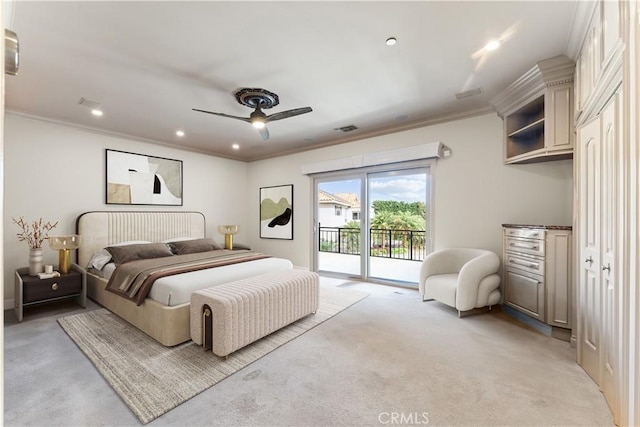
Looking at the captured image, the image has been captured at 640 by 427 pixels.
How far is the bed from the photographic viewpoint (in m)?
2.68

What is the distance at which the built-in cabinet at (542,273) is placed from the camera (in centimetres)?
273

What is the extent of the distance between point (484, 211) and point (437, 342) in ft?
6.65

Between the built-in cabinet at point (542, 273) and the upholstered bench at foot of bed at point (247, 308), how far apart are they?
246cm

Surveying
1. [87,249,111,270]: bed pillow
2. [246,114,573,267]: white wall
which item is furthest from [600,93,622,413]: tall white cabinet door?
[87,249,111,270]: bed pillow

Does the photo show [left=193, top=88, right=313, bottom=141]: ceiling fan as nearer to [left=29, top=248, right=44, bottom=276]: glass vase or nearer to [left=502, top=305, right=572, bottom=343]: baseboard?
[left=29, top=248, right=44, bottom=276]: glass vase

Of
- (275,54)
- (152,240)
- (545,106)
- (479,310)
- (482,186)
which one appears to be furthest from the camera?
(152,240)

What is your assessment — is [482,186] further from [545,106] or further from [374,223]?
[374,223]

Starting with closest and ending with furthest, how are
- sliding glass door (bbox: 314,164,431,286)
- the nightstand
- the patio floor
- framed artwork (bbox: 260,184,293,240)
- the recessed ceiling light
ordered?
1. the recessed ceiling light
2. the nightstand
3. sliding glass door (bbox: 314,164,431,286)
4. the patio floor
5. framed artwork (bbox: 260,184,293,240)

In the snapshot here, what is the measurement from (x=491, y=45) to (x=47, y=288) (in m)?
5.43

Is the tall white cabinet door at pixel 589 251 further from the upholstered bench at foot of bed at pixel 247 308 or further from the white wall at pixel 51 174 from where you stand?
the white wall at pixel 51 174

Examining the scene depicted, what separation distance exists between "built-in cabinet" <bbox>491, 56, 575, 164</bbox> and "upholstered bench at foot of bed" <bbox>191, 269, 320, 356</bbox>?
118 inches

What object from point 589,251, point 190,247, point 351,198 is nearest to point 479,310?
point 589,251

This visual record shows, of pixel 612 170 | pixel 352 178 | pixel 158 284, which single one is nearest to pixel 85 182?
pixel 158 284

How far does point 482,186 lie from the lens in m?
3.86
